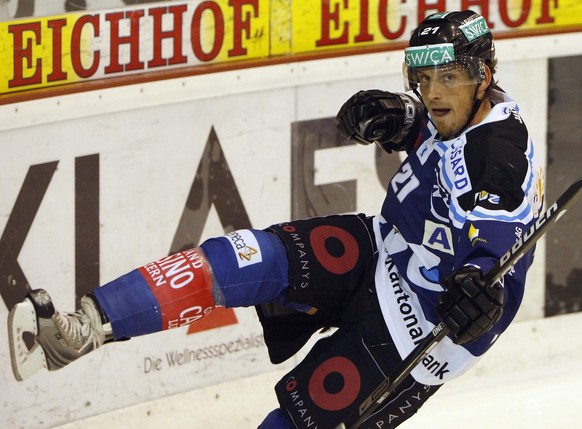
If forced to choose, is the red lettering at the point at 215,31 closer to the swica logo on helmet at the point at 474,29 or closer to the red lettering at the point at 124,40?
the red lettering at the point at 124,40

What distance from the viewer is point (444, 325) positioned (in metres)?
4.06

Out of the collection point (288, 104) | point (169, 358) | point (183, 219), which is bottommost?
point (169, 358)

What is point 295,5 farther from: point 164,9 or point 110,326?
point 110,326

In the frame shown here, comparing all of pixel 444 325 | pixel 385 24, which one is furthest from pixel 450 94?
pixel 385 24

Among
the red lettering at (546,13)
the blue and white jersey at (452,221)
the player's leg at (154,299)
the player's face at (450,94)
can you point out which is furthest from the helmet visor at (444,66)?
the red lettering at (546,13)

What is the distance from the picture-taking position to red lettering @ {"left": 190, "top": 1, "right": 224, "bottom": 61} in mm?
5281

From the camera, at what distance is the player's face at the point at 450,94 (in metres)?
4.27

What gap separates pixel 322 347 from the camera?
4434 mm

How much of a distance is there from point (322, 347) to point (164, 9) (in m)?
1.36

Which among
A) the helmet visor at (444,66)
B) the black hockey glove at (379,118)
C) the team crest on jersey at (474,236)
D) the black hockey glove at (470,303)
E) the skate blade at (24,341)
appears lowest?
the skate blade at (24,341)

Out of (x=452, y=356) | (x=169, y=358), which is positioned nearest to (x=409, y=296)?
(x=452, y=356)

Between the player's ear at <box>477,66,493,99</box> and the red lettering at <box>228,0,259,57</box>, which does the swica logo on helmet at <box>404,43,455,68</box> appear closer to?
the player's ear at <box>477,66,493,99</box>

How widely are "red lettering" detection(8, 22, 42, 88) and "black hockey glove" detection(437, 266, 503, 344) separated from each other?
1.63 meters

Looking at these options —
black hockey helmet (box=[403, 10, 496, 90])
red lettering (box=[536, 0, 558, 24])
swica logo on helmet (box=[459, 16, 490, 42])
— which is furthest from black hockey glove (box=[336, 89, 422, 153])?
red lettering (box=[536, 0, 558, 24])
